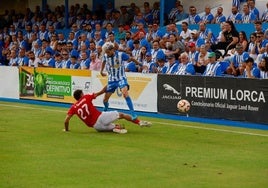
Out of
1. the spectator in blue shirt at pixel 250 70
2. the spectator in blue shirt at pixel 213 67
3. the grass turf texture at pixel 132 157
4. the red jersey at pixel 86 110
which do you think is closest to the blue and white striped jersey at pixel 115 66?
the grass turf texture at pixel 132 157

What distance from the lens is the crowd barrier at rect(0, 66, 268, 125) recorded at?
20.0m

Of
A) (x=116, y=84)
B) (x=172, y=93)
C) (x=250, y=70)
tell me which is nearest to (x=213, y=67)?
(x=250, y=70)

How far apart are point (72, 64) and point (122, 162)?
14.8m

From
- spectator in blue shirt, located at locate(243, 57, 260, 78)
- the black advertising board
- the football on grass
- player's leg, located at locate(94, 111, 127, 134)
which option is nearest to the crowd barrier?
the black advertising board

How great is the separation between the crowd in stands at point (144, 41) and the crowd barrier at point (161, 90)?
26.0 inches

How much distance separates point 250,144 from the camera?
16.4m

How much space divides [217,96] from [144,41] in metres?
6.37

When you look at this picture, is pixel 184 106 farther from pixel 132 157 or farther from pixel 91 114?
pixel 132 157

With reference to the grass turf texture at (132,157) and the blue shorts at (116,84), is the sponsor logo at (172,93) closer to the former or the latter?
the grass turf texture at (132,157)

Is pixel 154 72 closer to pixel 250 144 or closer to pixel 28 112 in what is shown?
pixel 28 112

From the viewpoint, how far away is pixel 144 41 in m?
26.6

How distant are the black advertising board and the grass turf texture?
617mm

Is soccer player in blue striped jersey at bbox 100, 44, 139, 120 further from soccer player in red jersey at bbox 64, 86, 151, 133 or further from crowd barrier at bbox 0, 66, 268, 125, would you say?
soccer player in red jersey at bbox 64, 86, 151, 133

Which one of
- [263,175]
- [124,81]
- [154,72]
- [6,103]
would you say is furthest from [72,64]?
[263,175]
